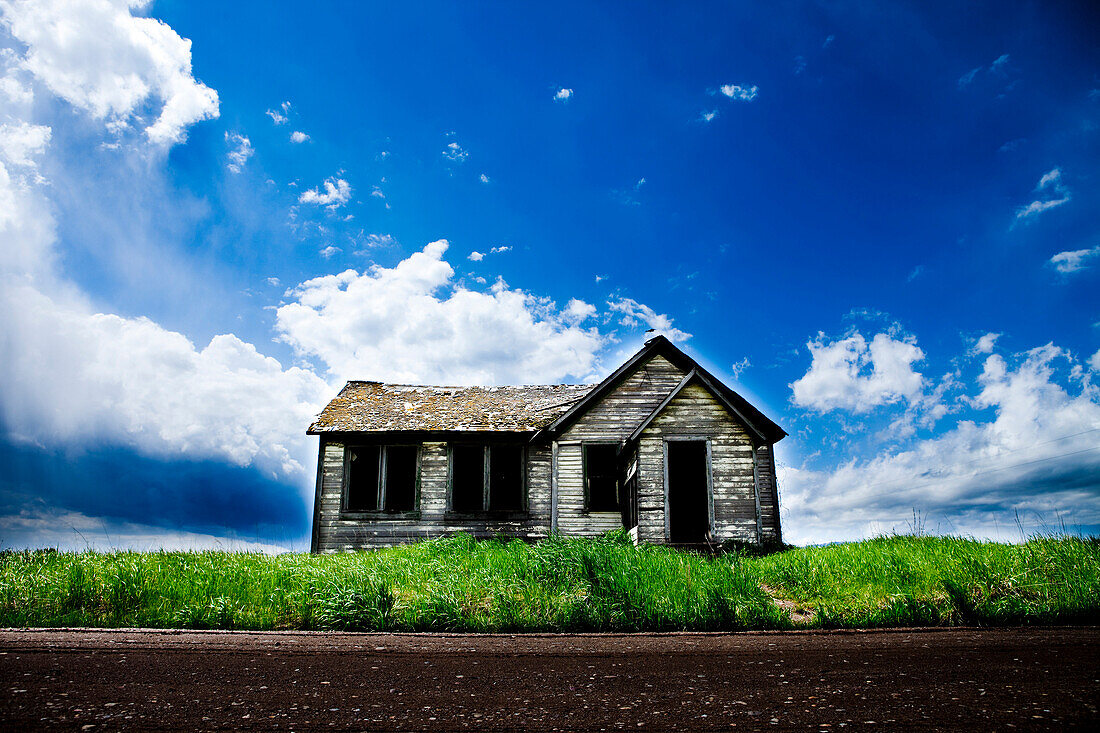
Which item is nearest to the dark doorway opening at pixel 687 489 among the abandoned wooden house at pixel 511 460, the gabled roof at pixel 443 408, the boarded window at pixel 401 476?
the abandoned wooden house at pixel 511 460

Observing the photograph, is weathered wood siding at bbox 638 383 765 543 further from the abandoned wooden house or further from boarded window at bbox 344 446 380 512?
boarded window at bbox 344 446 380 512

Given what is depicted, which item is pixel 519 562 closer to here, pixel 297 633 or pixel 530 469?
pixel 297 633

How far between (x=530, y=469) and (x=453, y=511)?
2.39 metres

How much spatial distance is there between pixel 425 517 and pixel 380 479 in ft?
5.41

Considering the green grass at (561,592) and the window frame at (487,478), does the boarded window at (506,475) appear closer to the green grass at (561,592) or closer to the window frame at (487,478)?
the window frame at (487,478)

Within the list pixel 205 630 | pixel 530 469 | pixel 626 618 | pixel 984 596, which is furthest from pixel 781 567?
pixel 530 469

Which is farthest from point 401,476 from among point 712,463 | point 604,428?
point 712,463

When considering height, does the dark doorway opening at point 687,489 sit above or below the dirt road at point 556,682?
above

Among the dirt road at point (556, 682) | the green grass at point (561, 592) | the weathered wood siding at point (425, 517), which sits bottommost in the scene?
the dirt road at point (556, 682)

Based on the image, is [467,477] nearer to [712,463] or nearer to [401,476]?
[401,476]

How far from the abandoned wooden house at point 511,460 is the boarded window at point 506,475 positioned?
0.09 feet

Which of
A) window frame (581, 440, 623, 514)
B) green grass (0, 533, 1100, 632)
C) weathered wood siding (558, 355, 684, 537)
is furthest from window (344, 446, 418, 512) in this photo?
green grass (0, 533, 1100, 632)

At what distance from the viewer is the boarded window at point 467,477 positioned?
666 inches

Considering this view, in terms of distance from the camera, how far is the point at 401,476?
56.7ft
